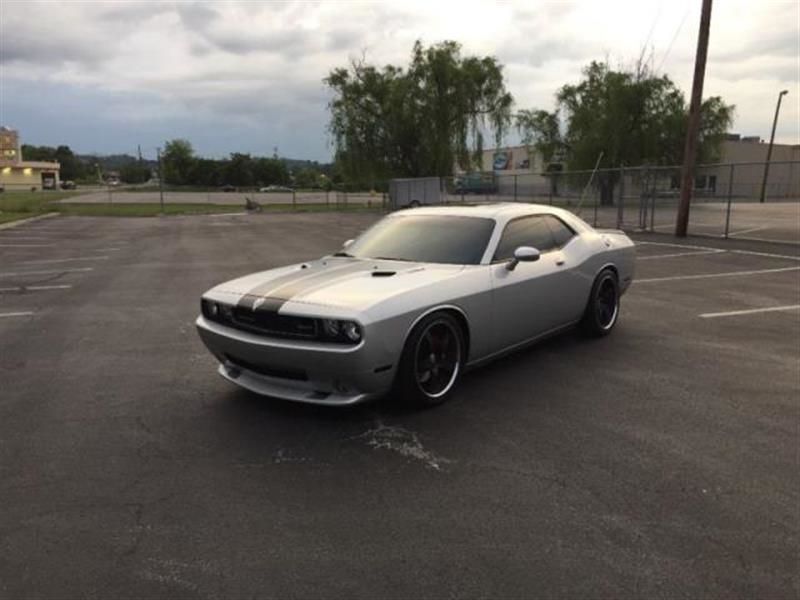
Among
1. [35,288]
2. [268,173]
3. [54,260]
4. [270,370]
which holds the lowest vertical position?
[54,260]

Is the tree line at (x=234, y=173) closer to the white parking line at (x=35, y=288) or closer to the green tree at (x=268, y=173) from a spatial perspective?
the green tree at (x=268, y=173)

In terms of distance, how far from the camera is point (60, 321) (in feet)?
26.1

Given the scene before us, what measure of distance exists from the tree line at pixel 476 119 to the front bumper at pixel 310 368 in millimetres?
37425

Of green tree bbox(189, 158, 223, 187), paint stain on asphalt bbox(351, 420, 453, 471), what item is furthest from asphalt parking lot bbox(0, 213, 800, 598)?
green tree bbox(189, 158, 223, 187)

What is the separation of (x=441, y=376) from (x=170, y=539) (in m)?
2.23

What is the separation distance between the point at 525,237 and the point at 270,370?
2580 millimetres

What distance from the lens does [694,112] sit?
18281mm

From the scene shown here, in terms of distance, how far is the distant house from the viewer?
124 m

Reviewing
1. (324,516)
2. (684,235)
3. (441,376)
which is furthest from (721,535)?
(684,235)

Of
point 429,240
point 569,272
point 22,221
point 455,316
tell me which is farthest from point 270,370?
point 22,221

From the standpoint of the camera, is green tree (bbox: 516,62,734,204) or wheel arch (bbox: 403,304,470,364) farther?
green tree (bbox: 516,62,734,204)

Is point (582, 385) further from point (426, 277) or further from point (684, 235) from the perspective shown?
point (684, 235)

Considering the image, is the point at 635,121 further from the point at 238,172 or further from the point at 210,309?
the point at 238,172

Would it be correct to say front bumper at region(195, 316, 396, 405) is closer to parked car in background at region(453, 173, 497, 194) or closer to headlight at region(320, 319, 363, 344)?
headlight at region(320, 319, 363, 344)
